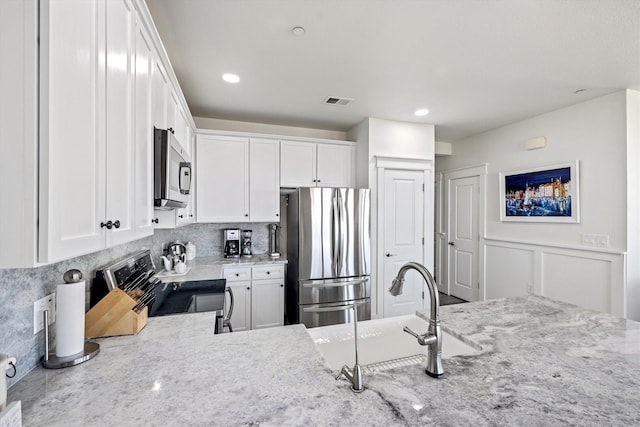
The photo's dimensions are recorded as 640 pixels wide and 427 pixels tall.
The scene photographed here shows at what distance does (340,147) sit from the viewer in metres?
3.73

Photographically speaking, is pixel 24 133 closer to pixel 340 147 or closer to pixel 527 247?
pixel 340 147

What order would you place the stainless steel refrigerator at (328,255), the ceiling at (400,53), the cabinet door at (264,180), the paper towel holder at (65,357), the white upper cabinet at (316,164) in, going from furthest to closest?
the white upper cabinet at (316,164)
the cabinet door at (264,180)
the stainless steel refrigerator at (328,255)
the ceiling at (400,53)
the paper towel holder at (65,357)

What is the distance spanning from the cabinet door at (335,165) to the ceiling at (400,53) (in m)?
0.54

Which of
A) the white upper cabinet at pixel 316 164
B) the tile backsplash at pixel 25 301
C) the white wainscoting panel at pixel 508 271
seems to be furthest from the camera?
the white wainscoting panel at pixel 508 271

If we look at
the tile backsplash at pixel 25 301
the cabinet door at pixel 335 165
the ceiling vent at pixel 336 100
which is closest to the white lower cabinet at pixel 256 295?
the cabinet door at pixel 335 165

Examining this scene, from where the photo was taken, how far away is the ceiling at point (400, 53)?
5.46ft

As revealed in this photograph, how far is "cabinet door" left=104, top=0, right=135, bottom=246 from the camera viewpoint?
3.11ft

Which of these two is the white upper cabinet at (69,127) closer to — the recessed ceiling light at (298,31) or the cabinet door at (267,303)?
the recessed ceiling light at (298,31)

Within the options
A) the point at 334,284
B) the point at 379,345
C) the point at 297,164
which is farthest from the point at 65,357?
the point at 297,164

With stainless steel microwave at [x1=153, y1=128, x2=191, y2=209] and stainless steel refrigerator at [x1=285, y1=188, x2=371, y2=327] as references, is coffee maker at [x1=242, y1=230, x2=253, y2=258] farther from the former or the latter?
stainless steel microwave at [x1=153, y1=128, x2=191, y2=209]

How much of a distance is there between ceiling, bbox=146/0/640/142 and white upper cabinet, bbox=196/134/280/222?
1.43 ft

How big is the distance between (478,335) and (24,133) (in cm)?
169

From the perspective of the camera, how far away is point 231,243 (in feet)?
11.4

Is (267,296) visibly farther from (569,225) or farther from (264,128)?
(569,225)
